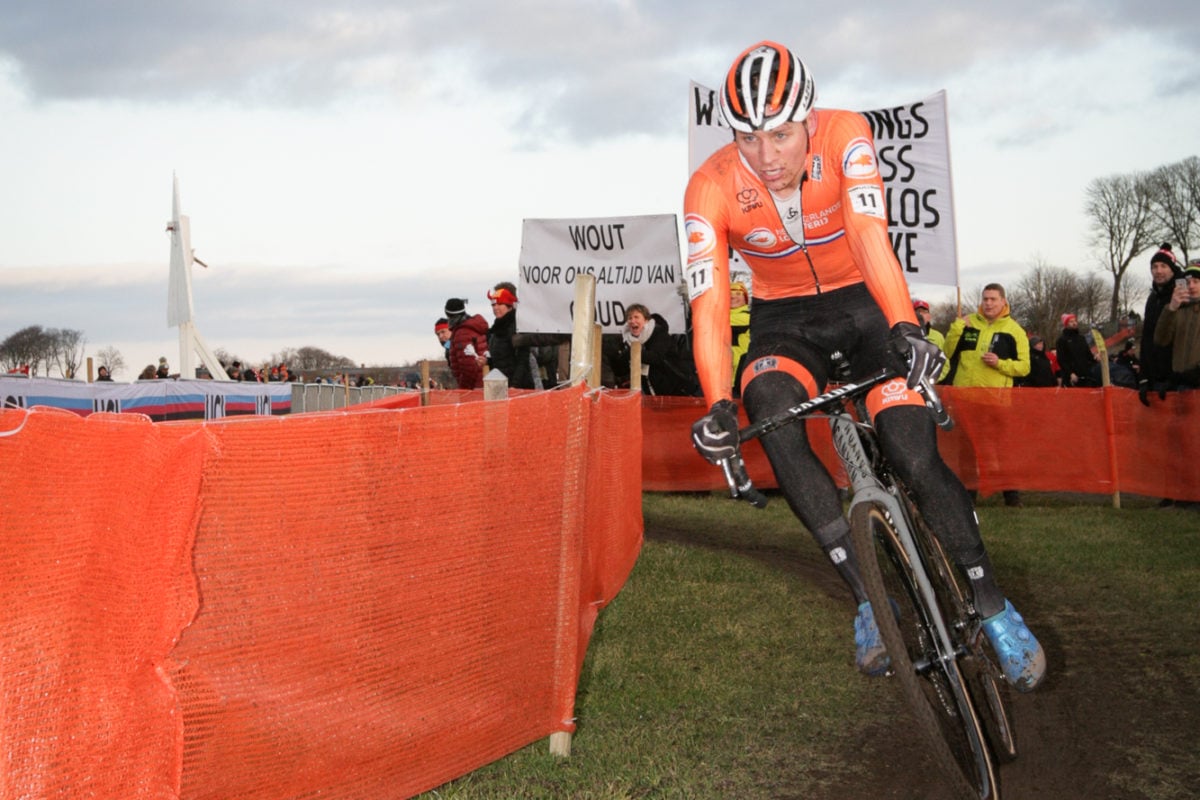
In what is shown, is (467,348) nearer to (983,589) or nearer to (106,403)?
(106,403)

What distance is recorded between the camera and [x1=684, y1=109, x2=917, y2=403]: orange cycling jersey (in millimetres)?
4508

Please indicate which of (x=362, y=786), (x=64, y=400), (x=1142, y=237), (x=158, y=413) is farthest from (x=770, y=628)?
(x=1142, y=237)

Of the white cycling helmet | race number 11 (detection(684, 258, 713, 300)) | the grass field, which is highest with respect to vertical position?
the white cycling helmet

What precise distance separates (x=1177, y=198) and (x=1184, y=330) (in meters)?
61.5

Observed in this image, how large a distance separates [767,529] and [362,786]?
7.98 m

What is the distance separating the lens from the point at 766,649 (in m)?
6.72

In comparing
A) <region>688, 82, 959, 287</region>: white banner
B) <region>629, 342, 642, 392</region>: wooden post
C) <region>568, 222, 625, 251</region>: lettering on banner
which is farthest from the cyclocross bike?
<region>568, 222, 625, 251</region>: lettering on banner

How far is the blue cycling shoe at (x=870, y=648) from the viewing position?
13.6 feet

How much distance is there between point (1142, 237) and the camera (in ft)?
224

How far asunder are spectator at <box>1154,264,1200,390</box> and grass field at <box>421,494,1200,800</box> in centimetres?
144

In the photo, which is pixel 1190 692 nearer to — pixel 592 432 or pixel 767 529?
pixel 592 432

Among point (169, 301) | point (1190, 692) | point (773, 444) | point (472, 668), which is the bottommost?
point (1190, 692)

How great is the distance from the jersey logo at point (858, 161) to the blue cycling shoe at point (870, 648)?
1.63 m

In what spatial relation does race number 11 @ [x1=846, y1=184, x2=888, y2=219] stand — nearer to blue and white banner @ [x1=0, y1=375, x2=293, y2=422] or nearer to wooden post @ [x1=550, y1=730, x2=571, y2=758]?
wooden post @ [x1=550, y1=730, x2=571, y2=758]
